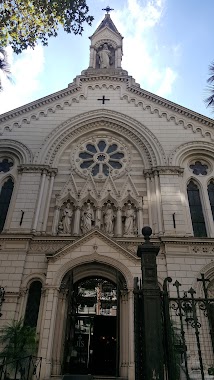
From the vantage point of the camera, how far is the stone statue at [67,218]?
14.8m

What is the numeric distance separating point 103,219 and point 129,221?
133cm

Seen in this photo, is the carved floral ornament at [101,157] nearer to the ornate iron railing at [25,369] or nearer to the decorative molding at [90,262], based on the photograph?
the decorative molding at [90,262]

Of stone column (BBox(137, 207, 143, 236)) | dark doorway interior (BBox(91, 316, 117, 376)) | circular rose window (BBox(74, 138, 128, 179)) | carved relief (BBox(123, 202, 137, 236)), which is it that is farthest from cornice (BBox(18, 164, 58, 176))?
dark doorway interior (BBox(91, 316, 117, 376))

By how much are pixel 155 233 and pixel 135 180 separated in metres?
3.56

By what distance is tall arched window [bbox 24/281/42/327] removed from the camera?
40.6ft

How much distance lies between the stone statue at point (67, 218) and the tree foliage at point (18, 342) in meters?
4.95

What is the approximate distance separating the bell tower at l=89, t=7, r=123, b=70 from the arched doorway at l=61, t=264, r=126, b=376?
17156 mm

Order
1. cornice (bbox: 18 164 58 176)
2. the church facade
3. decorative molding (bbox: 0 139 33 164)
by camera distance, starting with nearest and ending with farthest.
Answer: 1. the church facade
2. cornice (bbox: 18 164 58 176)
3. decorative molding (bbox: 0 139 33 164)

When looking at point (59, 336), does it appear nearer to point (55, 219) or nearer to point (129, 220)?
point (55, 219)

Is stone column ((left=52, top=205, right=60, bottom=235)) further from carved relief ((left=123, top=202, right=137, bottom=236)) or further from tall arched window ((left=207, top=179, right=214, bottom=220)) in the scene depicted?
tall arched window ((left=207, top=179, right=214, bottom=220))

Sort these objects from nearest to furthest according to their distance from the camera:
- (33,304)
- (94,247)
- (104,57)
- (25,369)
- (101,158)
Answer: (25,369) < (94,247) < (33,304) < (101,158) < (104,57)

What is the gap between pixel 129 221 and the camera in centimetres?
1503

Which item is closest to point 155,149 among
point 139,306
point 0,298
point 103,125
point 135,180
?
point 135,180

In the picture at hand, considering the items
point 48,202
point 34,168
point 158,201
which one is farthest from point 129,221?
point 34,168
